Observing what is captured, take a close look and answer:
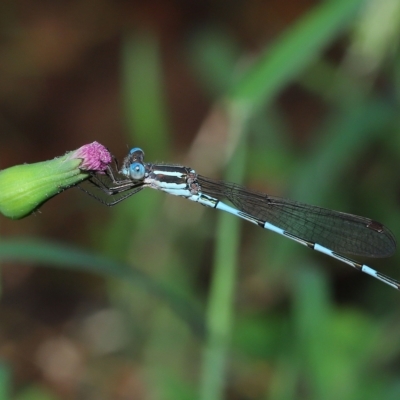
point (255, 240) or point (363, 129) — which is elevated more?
point (363, 129)

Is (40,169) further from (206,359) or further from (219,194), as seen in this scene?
(219,194)

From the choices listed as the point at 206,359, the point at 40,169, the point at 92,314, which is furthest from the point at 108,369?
the point at 40,169

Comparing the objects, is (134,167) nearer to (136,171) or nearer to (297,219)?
(136,171)

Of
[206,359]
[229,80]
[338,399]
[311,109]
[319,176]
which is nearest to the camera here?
[206,359]

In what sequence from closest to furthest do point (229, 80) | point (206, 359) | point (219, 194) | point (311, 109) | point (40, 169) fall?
point (40, 169) → point (206, 359) → point (219, 194) → point (229, 80) → point (311, 109)

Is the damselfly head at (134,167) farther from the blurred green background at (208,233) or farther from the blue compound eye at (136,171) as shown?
the blurred green background at (208,233)

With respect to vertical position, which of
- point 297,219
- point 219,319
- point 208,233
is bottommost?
point 219,319

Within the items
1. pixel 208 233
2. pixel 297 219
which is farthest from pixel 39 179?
pixel 208 233
